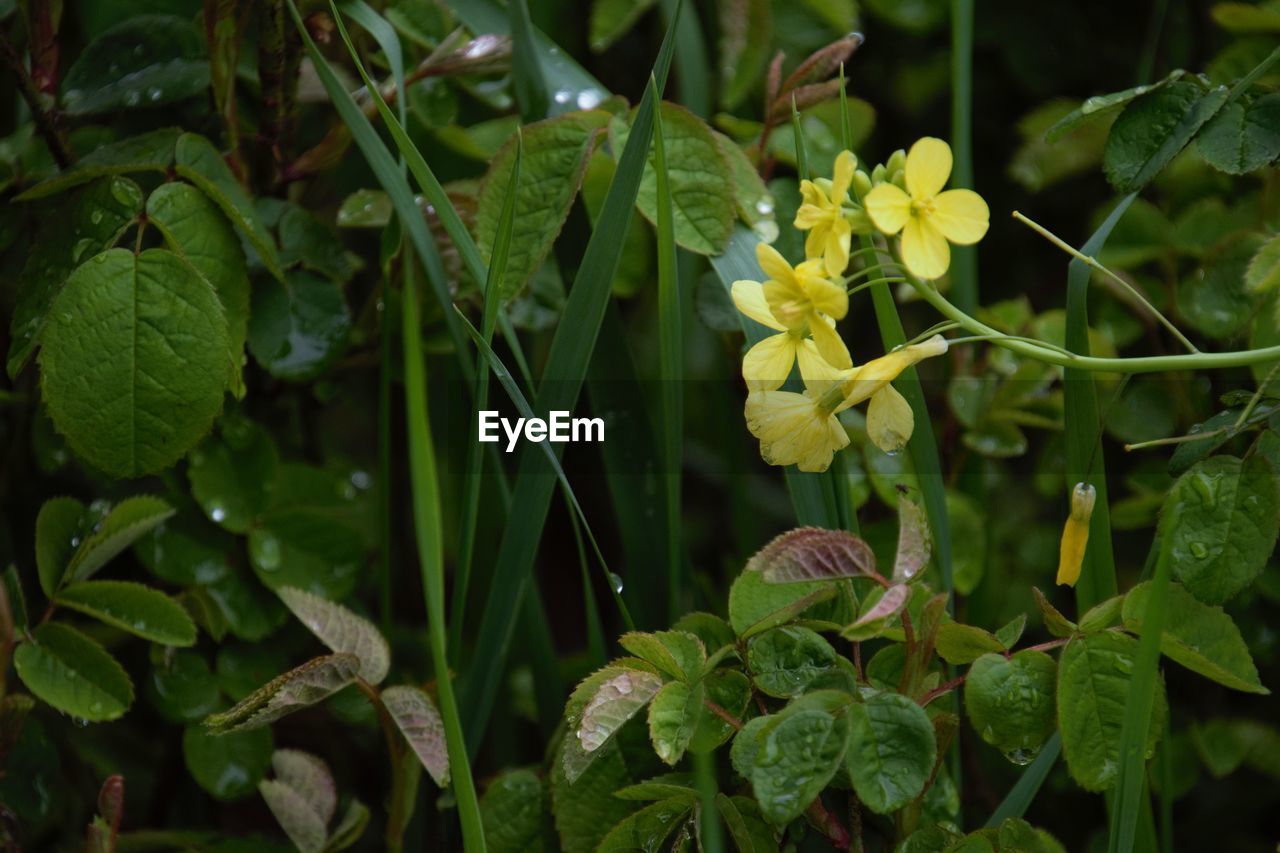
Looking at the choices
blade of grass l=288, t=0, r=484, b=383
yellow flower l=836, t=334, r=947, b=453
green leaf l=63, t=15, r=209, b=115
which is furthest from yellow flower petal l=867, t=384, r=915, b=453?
green leaf l=63, t=15, r=209, b=115

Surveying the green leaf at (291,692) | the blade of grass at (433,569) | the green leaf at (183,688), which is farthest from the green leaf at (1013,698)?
the green leaf at (183,688)

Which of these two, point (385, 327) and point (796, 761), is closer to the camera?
point (796, 761)

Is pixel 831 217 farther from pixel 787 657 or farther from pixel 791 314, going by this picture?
pixel 787 657

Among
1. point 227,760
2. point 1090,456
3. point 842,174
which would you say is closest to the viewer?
point 842,174

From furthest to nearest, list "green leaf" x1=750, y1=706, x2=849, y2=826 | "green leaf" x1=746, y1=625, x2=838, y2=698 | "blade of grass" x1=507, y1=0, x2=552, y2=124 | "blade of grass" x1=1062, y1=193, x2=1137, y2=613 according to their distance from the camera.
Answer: "blade of grass" x1=507, y1=0, x2=552, y2=124, "blade of grass" x1=1062, y1=193, x2=1137, y2=613, "green leaf" x1=746, y1=625, x2=838, y2=698, "green leaf" x1=750, y1=706, x2=849, y2=826

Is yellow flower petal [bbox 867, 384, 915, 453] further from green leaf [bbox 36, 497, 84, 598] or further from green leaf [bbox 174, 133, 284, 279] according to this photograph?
green leaf [bbox 36, 497, 84, 598]

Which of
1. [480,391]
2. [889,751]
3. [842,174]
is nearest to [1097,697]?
[889,751]

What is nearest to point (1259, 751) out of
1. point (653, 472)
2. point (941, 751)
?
point (941, 751)
